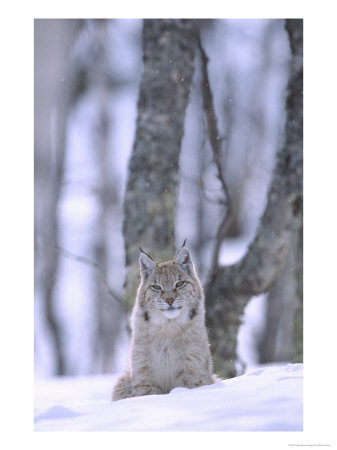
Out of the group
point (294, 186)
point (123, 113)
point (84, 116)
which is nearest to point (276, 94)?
point (294, 186)

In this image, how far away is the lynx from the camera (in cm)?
461

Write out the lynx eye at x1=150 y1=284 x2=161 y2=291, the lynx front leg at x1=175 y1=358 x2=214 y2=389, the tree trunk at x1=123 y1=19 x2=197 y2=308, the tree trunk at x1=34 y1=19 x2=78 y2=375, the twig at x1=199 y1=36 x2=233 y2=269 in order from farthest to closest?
the twig at x1=199 y1=36 x2=233 y2=269 < the tree trunk at x1=123 y1=19 x2=197 y2=308 < the tree trunk at x1=34 y1=19 x2=78 y2=375 < the lynx eye at x1=150 y1=284 x2=161 y2=291 < the lynx front leg at x1=175 y1=358 x2=214 y2=389

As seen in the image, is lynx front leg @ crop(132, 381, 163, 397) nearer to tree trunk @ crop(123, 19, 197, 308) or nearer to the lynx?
the lynx

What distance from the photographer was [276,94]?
647cm

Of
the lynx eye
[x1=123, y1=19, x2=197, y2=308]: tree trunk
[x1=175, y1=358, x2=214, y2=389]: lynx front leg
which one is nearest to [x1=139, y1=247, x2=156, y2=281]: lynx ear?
the lynx eye

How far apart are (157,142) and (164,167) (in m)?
0.26

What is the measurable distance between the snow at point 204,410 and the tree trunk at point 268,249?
1.83 m

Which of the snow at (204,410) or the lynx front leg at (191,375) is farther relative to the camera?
the lynx front leg at (191,375)

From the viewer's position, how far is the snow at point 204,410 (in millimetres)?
4055

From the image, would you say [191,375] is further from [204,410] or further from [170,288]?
[170,288]

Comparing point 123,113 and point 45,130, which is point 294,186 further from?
point 45,130

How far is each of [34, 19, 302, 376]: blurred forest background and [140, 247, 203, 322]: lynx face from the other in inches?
45.3

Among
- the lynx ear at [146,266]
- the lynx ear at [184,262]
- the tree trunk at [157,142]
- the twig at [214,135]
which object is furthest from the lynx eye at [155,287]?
the twig at [214,135]

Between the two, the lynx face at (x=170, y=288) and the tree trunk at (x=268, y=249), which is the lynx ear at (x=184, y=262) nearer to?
the lynx face at (x=170, y=288)
